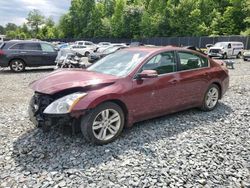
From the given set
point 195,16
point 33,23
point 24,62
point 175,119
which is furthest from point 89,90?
point 33,23

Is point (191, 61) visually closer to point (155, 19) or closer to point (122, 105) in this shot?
point (122, 105)

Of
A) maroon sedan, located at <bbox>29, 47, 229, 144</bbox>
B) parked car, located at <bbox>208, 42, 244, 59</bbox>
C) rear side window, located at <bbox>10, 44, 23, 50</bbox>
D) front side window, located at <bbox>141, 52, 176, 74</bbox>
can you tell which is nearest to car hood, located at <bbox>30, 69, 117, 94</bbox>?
maroon sedan, located at <bbox>29, 47, 229, 144</bbox>

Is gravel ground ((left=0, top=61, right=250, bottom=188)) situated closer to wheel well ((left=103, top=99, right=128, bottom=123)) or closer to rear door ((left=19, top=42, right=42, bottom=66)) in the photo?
wheel well ((left=103, top=99, right=128, bottom=123))

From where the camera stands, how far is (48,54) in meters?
14.3

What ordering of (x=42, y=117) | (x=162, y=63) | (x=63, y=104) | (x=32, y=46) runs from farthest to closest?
(x=32, y=46) → (x=162, y=63) → (x=42, y=117) → (x=63, y=104)

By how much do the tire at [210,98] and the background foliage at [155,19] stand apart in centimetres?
3742

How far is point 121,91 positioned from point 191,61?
215cm

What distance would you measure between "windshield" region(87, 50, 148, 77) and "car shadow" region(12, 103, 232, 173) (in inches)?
42.2

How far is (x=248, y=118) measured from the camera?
5.78 m

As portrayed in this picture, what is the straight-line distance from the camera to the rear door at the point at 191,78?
5.35m

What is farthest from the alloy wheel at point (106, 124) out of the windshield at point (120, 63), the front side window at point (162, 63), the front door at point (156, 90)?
the front side window at point (162, 63)

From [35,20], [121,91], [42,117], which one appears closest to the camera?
[42,117]

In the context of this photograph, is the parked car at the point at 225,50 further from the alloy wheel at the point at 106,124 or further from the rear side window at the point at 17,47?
the alloy wheel at the point at 106,124

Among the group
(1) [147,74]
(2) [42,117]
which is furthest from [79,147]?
(1) [147,74]
